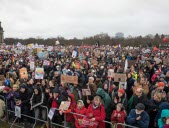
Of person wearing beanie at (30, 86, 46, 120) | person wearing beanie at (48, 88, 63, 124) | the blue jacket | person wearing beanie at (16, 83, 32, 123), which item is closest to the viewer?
the blue jacket

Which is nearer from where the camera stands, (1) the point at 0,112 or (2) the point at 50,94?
(2) the point at 50,94

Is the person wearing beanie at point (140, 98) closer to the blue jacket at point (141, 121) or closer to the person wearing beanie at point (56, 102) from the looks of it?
the blue jacket at point (141, 121)

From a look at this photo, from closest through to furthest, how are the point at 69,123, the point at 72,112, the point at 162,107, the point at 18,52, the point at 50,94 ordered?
the point at 162,107 → the point at 72,112 → the point at 69,123 → the point at 50,94 → the point at 18,52

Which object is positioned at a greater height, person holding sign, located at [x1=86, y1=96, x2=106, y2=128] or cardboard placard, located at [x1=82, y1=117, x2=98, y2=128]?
person holding sign, located at [x1=86, y1=96, x2=106, y2=128]

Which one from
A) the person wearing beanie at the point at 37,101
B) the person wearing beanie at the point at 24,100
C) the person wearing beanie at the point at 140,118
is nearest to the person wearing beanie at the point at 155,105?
the person wearing beanie at the point at 140,118

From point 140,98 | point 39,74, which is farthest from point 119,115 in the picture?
point 39,74

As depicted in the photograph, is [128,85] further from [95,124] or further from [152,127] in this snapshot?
[95,124]

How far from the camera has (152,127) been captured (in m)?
8.74

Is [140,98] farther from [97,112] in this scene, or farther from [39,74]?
[39,74]

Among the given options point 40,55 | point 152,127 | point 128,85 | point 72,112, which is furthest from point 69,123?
point 40,55

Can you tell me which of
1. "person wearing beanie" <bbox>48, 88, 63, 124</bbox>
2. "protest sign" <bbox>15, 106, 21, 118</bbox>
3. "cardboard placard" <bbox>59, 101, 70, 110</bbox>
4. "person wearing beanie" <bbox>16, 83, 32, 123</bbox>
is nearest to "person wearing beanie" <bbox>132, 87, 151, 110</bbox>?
"cardboard placard" <bbox>59, 101, 70, 110</bbox>

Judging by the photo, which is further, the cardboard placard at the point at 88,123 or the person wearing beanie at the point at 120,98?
the person wearing beanie at the point at 120,98

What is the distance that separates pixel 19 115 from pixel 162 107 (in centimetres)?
516

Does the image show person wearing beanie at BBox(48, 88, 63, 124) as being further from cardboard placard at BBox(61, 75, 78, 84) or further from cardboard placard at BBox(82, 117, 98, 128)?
cardboard placard at BBox(61, 75, 78, 84)
